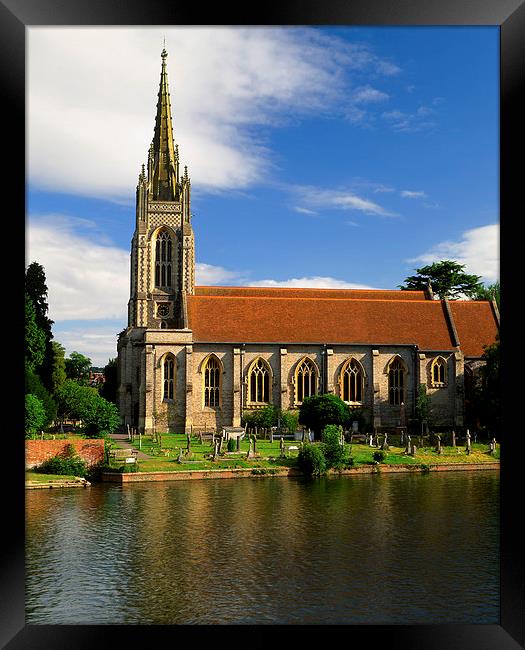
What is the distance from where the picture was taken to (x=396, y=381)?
45.3 metres

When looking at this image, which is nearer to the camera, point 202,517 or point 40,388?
point 202,517

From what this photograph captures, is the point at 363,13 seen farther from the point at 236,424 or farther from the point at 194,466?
the point at 236,424

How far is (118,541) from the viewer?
18.2m

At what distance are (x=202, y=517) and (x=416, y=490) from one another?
9.90 m

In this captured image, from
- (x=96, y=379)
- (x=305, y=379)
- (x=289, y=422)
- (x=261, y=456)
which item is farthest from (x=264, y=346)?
(x=96, y=379)

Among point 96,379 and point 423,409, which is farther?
point 96,379

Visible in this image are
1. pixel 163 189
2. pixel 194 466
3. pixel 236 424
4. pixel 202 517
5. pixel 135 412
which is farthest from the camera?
pixel 163 189

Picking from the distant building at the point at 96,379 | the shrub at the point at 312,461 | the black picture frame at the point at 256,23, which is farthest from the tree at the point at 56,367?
the black picture frame at the point at 256,23

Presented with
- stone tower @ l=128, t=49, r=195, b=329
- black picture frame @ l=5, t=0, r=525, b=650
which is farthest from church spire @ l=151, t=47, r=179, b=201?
black picture frame @ l=5, t=0, r=525, b=650

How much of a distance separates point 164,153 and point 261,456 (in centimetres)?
2920

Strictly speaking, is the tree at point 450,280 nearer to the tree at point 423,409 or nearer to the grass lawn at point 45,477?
the tree at point 423,409

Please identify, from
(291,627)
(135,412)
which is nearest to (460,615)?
(291,627)

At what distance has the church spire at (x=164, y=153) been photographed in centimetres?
5144

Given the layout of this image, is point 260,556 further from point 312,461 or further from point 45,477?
point 312,461
